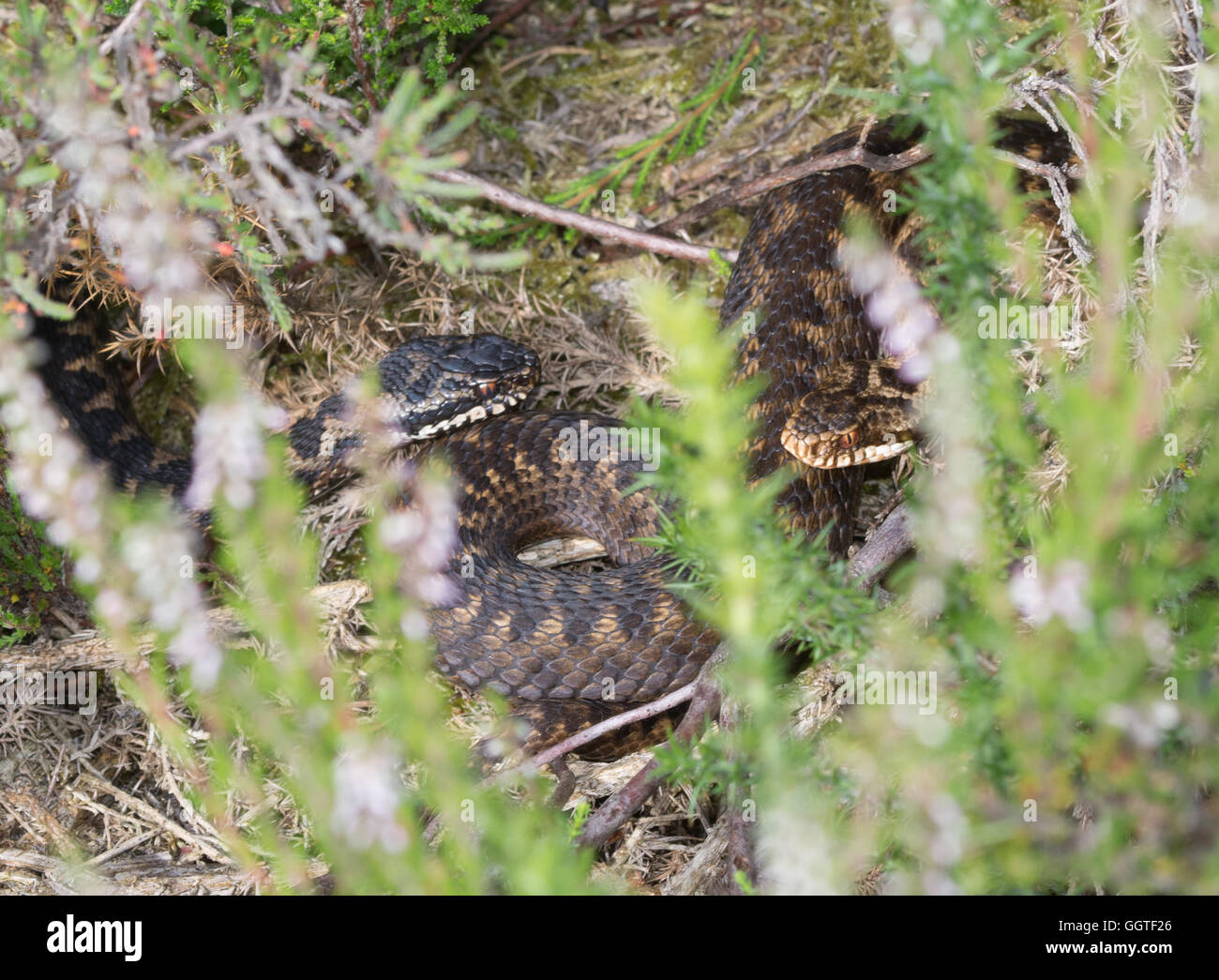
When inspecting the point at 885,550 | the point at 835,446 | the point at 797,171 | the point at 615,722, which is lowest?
the point at 615,722

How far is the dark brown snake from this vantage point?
16.7 ft

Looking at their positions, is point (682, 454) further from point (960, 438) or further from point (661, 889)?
point (661, 889)

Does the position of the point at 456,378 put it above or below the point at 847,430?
above

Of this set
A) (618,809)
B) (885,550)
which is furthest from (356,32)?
(618,809)

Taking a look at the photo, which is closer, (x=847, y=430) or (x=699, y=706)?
(x=699, y=706)

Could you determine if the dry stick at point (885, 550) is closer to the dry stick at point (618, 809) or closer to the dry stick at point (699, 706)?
the dry stick at point (699, 706)

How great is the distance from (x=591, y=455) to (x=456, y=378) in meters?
0.96

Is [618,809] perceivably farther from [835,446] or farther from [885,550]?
[835,446]

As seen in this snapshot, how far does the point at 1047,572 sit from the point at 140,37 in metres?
3.51

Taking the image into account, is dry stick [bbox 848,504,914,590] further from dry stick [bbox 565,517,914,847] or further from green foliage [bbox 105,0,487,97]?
green foliage [bbox 105,0,487,97]

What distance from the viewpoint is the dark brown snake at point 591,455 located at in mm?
5078

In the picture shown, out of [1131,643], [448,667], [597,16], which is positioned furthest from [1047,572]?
[597,16]

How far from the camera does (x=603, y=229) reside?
5793mm

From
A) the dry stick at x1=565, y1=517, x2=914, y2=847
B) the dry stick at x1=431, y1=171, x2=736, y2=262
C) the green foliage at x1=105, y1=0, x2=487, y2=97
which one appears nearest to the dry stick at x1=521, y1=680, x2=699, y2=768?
the dry stick at x1=565, y1=517, x2=914, y2=847
